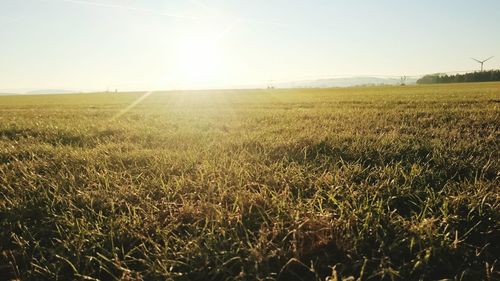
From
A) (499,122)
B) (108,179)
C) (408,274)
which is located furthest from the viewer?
(499,122)

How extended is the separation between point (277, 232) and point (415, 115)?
6752 millimetres

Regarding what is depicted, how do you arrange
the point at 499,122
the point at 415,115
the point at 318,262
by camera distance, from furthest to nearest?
the point at 415,115
the point at 499,122
the point at 318,262

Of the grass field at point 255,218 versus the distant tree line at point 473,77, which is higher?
the distant tree line at point 473,77

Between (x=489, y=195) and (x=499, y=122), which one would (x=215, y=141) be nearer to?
(x=489, y=195)

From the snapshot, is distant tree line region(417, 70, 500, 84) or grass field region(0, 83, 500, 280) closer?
grass field region(0, 83, 500, 280)

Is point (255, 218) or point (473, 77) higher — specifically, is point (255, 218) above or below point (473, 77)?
below

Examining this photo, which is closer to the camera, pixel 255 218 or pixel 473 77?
pixel 255 218

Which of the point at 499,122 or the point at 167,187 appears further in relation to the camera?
the point at 499,122

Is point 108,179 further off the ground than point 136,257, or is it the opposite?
point 108,179

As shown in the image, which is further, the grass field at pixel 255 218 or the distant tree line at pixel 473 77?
the distant tree line at pixel 473 77

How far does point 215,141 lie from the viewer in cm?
515

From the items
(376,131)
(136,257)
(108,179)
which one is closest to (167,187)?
(108,179)

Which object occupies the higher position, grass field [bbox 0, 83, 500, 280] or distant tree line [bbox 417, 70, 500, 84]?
distant tree line [bbox 417, 70, 500, 84]

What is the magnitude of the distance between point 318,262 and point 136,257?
1.11 meters
